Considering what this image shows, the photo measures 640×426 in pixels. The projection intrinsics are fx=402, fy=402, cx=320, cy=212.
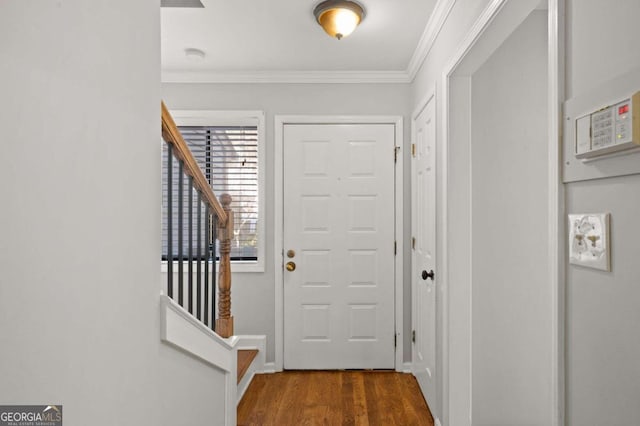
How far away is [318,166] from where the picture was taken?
3.36 metres

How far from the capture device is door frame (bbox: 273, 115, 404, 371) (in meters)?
3.33

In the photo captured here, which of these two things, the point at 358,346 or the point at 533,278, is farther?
the point at 358,346

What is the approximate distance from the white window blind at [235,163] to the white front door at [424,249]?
133cm

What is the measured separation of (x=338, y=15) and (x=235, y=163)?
1.60 meters

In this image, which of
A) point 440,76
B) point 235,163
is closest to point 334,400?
point 235,163

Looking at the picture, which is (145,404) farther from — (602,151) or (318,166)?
(318,166)

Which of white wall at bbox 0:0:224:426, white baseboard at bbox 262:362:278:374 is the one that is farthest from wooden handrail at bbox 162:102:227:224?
white baseboard at bbox 262:362:278:374

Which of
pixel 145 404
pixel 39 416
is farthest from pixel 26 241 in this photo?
pixel 145 404

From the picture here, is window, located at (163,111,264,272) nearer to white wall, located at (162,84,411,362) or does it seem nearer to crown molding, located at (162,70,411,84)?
white wall, located at (162,84,411,362)

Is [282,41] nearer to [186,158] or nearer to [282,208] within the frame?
[282,208]

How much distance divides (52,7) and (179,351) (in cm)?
113

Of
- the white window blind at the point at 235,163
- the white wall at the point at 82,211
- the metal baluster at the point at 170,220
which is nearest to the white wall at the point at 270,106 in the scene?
the white window blind at the point at 235,163

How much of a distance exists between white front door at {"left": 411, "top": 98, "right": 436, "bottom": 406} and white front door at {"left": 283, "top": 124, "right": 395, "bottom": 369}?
0.24m

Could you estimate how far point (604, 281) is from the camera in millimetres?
938
